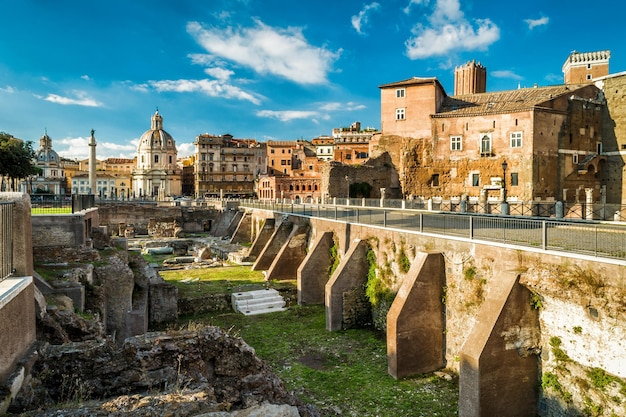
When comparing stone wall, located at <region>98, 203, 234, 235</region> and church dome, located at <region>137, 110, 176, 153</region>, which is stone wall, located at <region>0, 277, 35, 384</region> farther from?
church dome, located at <region>137, 110, 176, 153</region>

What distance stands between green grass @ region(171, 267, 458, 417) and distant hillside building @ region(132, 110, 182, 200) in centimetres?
7853

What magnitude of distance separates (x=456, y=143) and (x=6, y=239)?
121ft

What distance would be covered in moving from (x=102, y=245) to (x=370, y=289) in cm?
1157

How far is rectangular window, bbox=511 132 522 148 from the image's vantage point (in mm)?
33562

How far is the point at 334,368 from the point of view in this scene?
11438 mm

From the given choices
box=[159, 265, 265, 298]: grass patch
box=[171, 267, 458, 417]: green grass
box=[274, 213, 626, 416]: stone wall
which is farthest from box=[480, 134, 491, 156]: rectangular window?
box=[274, 213, 626, 416]: stone wall

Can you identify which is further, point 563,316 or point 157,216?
point 157,216

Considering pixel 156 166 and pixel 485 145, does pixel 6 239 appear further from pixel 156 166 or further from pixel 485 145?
pixel 156 166

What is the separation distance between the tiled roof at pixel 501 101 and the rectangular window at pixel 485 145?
2.28m

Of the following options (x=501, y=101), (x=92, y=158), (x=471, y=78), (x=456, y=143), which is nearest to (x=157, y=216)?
(x=92, y=158)

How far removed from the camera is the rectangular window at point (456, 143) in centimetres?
3712

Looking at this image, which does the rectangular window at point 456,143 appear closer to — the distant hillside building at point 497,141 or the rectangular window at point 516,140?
the distant hillside building at point 497,141

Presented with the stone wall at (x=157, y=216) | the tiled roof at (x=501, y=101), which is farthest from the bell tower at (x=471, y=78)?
the stone wall at (x=157, y=216)

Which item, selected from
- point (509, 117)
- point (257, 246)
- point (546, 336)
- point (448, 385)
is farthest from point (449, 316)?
point (509, 117)
